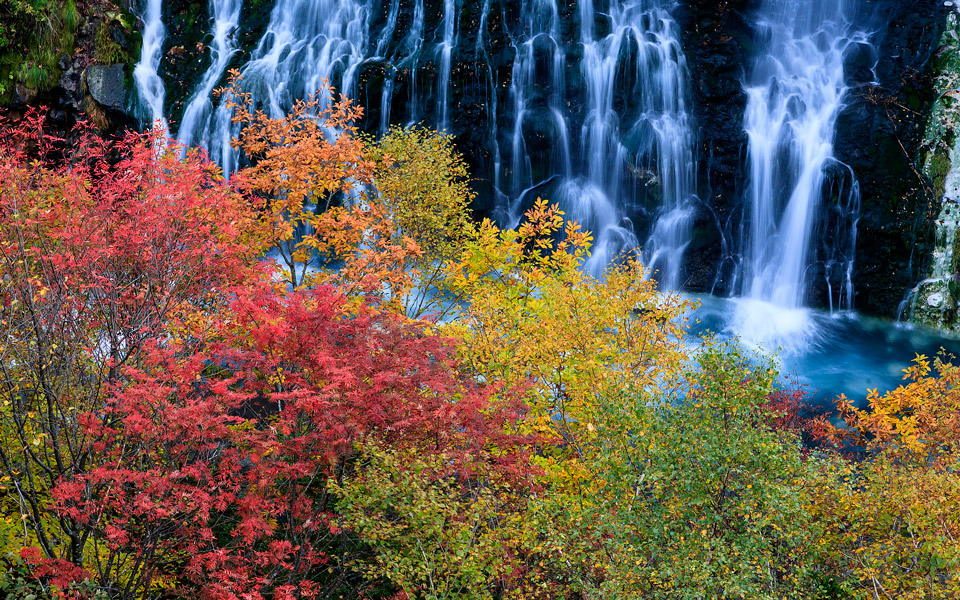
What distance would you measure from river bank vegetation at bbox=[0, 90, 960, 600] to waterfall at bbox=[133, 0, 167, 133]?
2061 cm

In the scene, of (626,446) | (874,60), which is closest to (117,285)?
(626,446)

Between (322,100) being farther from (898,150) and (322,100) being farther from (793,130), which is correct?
(898,150)

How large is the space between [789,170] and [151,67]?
2616 centimetres

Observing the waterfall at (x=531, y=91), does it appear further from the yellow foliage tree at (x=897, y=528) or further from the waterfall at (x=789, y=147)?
the yellow foliage tree at (x=897, y=528)

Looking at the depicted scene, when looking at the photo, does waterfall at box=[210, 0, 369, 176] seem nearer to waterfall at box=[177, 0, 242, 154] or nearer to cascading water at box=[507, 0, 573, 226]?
waterfall at box=[177, 0, 242, 154]

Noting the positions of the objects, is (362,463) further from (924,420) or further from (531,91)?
(531,91)

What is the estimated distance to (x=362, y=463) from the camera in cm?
1004

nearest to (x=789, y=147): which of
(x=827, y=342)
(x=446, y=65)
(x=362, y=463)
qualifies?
(x=827, y=342)

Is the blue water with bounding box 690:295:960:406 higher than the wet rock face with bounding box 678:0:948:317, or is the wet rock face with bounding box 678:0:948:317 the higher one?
the wet rock face with bounding box 678:0:948:317

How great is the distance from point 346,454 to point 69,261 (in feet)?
15.2

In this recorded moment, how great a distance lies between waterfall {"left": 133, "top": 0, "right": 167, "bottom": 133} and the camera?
30.7 m

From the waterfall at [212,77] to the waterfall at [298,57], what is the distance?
0.37 metres

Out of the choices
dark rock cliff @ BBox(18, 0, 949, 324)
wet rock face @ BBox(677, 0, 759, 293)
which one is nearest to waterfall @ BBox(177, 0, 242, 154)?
dark rock cliff @ BBox(18, 0, 949, 324)

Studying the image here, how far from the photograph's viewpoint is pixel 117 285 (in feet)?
34.1
